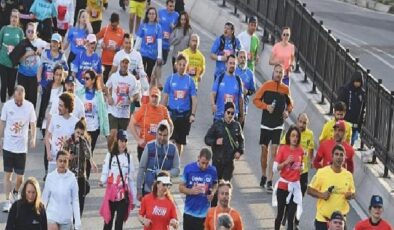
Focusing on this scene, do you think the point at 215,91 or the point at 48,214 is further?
the point at 215,91

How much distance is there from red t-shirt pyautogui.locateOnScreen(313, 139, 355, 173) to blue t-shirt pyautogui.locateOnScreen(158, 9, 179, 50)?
722cm

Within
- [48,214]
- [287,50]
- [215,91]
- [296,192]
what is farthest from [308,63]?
[48,214]

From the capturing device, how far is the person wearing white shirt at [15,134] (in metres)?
20.3

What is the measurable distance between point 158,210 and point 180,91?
5290 millimetres

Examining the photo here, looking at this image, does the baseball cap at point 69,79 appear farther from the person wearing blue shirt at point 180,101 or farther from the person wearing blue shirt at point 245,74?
the person wearing blue shirt at point 245,74

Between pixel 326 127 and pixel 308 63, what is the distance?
648 centimetres

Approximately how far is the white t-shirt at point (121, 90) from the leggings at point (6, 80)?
300 cm

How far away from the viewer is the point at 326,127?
20.8 m

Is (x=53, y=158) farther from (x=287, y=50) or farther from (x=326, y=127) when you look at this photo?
(x=287, y=50)

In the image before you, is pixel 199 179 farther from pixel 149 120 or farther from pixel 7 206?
pixel 7 206

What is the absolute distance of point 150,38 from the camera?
2608 cm

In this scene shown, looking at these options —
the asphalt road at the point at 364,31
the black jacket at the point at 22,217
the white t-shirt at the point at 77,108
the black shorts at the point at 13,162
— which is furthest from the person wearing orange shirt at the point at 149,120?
the asphalt road at the point at 364,31

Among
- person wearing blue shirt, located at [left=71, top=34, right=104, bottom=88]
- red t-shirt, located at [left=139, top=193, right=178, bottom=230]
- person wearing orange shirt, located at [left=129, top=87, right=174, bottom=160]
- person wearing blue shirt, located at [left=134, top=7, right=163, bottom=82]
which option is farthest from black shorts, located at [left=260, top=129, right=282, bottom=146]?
red t-shirt, located at [left=139, top=193, right=178, bottom=230]

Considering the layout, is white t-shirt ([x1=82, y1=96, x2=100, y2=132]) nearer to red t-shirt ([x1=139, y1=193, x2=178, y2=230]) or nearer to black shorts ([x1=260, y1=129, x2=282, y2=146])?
black shorts ([x1=260, y1=129, x2=282, y2=146])
